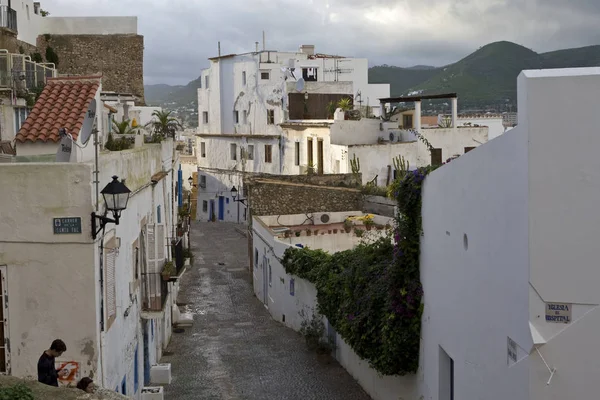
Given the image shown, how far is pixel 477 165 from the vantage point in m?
10.5

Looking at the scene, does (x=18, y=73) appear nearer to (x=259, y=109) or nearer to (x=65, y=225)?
(x=65, y=225)

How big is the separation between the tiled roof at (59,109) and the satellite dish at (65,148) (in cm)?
37

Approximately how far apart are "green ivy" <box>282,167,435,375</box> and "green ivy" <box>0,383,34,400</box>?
25.9 ft

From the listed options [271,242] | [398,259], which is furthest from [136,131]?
[398,259]

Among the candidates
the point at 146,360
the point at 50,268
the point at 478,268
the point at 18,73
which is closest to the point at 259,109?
the point at 18,73

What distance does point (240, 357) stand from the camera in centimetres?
2166

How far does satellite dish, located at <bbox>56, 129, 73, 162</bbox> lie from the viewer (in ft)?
38.5

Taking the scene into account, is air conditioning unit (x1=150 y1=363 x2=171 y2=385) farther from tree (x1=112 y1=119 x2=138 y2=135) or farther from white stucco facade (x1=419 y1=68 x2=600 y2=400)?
white stucco facade (x1=419 y1=68 x2=600 y2=400)

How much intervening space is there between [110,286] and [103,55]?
21796 millimetres

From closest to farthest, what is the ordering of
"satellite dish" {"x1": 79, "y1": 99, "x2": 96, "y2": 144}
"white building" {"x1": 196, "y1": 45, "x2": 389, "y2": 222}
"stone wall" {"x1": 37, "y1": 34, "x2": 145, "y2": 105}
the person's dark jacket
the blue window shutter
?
the person's dark jacket → "satellite dish" {"x1": 79, "y1": 99, "x2": 96, "y2": 144} → the blue window shutter → "stone wall" {"x1": 37, "y1": 34, "x2": 145, "y2": 105} → "white building" {"x1": 196, "y1": 45, "x2": 389, "y2": 222}

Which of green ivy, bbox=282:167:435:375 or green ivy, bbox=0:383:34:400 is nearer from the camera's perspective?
green ivy, bbox=0:383:34:400

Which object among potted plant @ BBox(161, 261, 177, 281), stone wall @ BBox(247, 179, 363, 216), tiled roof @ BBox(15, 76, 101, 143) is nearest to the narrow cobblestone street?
potted plant @ BBox(161, 261, 177, 281)

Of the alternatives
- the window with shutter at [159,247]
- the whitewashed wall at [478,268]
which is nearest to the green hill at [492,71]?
the window with shutter at [159,247]

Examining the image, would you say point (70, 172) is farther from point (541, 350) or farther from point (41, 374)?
point (541, 350)
